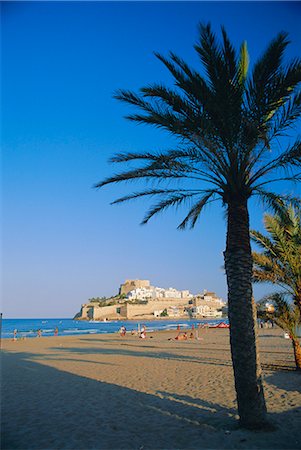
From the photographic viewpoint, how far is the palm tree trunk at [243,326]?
642 cm

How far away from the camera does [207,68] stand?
7004 mm

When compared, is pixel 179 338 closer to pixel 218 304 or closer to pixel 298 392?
pixel 298 392

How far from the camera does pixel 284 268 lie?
1277cm

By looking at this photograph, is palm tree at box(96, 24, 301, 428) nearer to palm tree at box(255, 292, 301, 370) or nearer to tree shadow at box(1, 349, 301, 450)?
tree shadow at box(1, 349, 301, 450)

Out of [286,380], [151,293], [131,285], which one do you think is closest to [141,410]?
[286,380]

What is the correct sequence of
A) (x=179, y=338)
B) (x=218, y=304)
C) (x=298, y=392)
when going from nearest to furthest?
(x=298, y=392) < (x=179, y=338) < (x=218, y=304)

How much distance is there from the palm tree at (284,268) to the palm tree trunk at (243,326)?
19.8ft

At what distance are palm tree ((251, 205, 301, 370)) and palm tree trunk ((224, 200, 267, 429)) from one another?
602 centimetres

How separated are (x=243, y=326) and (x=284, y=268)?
6994 mm

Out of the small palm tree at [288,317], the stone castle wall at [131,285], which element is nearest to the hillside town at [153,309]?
the stone castle wall at [131,285]

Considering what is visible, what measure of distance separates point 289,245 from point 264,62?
7.66m

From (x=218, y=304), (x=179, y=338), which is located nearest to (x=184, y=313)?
(x=218, y=304)

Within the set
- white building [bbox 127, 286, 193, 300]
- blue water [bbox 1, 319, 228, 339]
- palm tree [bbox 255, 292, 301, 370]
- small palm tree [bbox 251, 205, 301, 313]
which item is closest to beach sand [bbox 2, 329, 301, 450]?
palm tree [bbox 255, 292, 301, 370]

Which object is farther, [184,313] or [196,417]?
[184,313]
